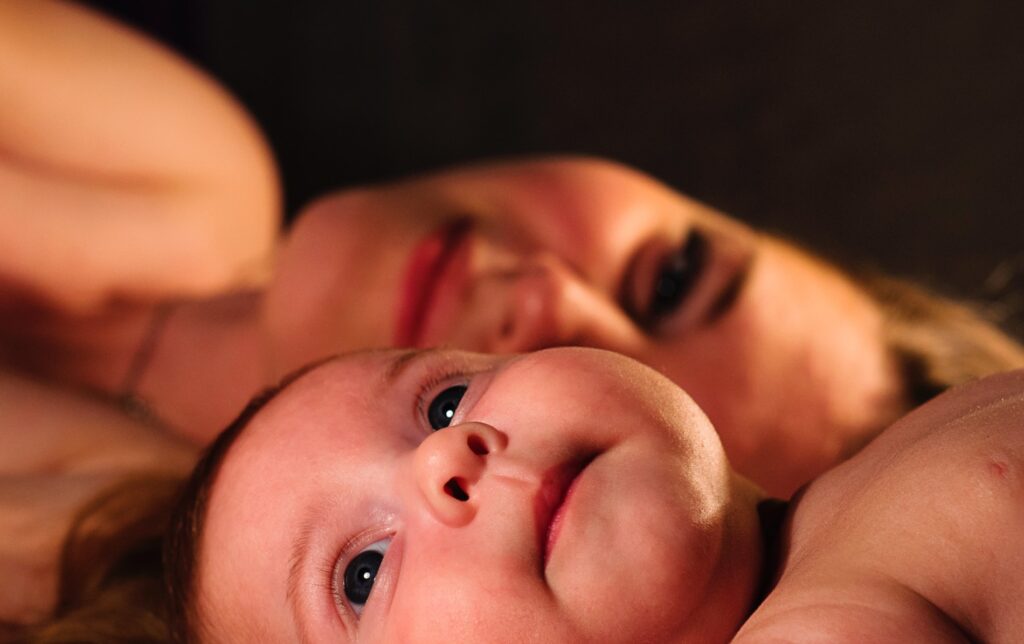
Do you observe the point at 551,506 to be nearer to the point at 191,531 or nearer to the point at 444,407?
the point at 444,407

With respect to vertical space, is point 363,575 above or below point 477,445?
below

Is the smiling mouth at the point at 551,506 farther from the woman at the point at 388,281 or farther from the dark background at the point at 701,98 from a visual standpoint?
the dark background at the point at 701,98

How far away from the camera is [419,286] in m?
1.28

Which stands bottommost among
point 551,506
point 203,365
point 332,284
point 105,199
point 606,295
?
point 203,365

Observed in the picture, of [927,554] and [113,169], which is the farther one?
[113,169]

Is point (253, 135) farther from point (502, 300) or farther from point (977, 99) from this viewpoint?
point (977, 99)

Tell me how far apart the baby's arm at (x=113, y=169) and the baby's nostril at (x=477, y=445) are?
1.01m

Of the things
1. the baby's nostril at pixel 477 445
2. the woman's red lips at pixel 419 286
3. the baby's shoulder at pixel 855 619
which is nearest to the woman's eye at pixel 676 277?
the woman's red lips at pixel 419 286

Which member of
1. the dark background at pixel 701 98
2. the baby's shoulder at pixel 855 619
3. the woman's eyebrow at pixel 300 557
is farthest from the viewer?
the dark background at pixel 701 98

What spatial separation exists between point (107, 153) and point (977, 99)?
1356 mm

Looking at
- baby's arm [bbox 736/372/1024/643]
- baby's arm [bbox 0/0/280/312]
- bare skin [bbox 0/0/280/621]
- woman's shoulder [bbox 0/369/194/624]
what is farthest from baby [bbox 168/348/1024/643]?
baby's arm [bbox 0/0/280/312]

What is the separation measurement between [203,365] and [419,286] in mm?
442

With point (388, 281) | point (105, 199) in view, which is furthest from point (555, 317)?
point (105, 199)

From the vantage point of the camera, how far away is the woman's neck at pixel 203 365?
150cm
